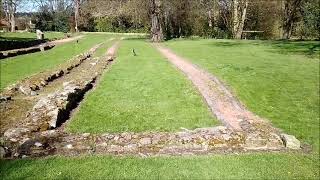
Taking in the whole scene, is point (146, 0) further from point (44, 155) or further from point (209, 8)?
point (44, 155)

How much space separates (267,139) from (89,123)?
17.6 feet

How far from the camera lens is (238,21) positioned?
55.7 metres

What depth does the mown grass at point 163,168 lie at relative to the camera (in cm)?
860

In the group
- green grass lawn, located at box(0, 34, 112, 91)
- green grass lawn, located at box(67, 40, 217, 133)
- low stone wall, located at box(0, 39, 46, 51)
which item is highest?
low stone wall, located at box(0, 39, 46, 51)

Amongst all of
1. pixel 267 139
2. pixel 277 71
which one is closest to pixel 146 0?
pixel 277 71

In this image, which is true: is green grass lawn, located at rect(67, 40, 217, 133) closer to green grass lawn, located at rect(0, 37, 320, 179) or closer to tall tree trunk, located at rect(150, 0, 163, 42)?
green grass lawn, located at rect(0, 37, 320, 179)

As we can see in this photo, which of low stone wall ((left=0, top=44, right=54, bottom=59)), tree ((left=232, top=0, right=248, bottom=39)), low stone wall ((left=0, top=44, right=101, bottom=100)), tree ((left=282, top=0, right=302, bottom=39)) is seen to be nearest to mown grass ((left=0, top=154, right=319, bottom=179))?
low stone wall ((left=0, top=44, right=101, bottom=100))

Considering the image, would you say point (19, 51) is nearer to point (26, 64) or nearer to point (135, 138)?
point (26, 64)

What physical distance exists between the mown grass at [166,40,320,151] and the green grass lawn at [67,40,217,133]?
2.13m

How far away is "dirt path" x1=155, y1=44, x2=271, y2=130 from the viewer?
12797mm

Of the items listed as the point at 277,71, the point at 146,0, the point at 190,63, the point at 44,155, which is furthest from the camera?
the point at 146,0

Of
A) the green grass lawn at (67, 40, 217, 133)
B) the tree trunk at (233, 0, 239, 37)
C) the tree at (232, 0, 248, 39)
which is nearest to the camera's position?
the green grass lawn at (67, 40, 217, 133)

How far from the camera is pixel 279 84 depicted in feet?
59.0

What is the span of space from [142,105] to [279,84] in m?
6.71
